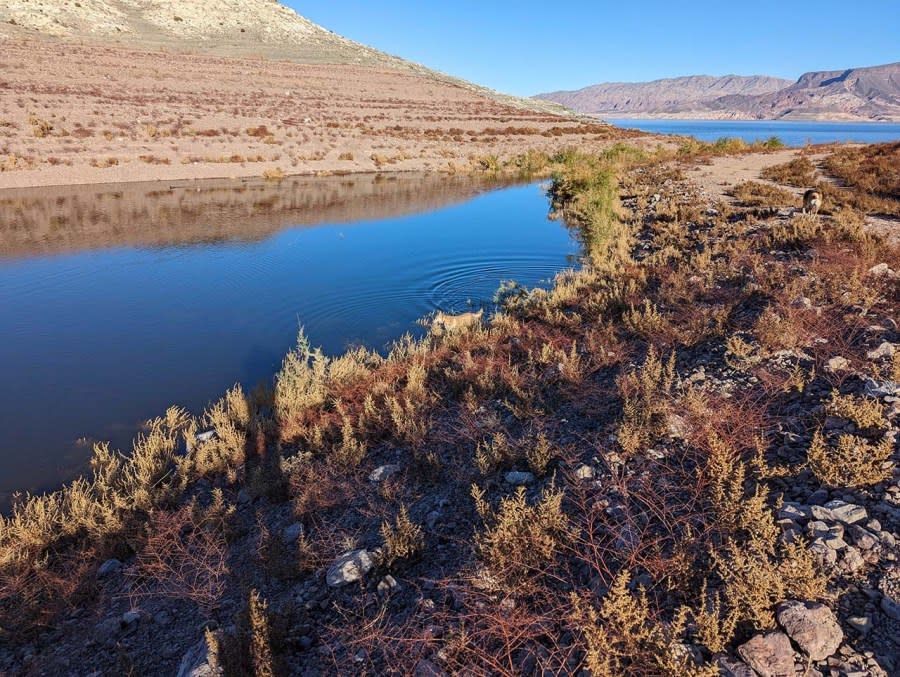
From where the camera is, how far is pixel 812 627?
2.52 metres

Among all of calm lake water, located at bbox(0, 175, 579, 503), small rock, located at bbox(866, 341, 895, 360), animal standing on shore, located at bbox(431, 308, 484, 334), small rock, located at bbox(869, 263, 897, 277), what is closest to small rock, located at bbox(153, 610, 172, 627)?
calm lake water, located at bbox(0, 175, 579, 503)

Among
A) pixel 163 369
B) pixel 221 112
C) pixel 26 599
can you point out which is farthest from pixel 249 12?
pixel 26 599

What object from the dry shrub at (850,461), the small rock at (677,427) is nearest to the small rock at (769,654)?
the dry shrub at (850,461)

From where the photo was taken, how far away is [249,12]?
7906cm

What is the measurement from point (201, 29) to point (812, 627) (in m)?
90.4

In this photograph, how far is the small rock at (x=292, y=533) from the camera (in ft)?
14.5

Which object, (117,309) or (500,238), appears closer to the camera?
(117,309)

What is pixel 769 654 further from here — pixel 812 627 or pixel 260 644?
pixel 260 644

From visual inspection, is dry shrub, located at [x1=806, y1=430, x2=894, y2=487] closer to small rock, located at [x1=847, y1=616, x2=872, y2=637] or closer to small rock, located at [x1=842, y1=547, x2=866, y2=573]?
small rock, located at [x1=842, y1=547, x2=866, y2=573]

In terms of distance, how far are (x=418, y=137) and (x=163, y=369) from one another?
36.3 meters

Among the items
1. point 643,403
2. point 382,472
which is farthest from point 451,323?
point 643,403

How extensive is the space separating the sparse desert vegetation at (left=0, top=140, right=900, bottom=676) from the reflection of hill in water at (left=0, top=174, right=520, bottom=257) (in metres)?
12.2

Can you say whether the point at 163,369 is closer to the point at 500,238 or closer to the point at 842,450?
the point at 842,450

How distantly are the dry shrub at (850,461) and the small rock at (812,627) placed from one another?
4.03ft
